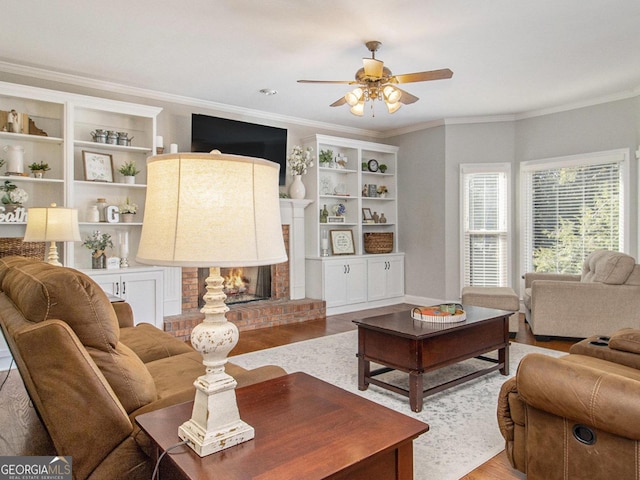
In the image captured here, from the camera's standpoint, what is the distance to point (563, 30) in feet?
11.5

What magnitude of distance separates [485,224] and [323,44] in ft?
12.2

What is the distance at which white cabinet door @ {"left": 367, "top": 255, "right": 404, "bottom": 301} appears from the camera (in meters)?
6.52

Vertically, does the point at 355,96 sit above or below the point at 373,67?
below

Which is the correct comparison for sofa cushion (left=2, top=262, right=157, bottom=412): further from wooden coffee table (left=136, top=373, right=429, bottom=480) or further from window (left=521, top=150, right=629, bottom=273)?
window (left=521, top=150, right=629, bottom=273)

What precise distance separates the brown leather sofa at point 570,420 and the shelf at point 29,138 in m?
4.38

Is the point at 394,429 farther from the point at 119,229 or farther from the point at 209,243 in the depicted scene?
the point at 119,229

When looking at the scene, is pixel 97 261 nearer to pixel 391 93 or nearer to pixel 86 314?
pixel 391 93

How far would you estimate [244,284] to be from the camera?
227 inches

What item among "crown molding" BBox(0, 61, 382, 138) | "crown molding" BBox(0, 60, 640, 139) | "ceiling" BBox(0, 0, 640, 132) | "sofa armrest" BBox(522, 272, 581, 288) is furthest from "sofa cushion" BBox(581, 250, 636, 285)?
"crown molding" BBox(0, 61, 382, 138)

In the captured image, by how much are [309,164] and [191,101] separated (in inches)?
67.4

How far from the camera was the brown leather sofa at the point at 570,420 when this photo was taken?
5.24 ft

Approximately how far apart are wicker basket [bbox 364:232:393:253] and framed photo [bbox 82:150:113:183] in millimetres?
3639

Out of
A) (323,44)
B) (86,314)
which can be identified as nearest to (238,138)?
(323,44)

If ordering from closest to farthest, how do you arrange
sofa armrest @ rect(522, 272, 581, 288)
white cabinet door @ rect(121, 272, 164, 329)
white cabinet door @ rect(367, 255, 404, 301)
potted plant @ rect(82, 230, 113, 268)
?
white cabinet door @ rect(121, 272, 164, 329) → potted plant @ rect(82, 230, 113, 268) → sofa armrest @ rect(522, 272, 581, 288) → white cabinet door @ rect(367, 255, 404, 301)
